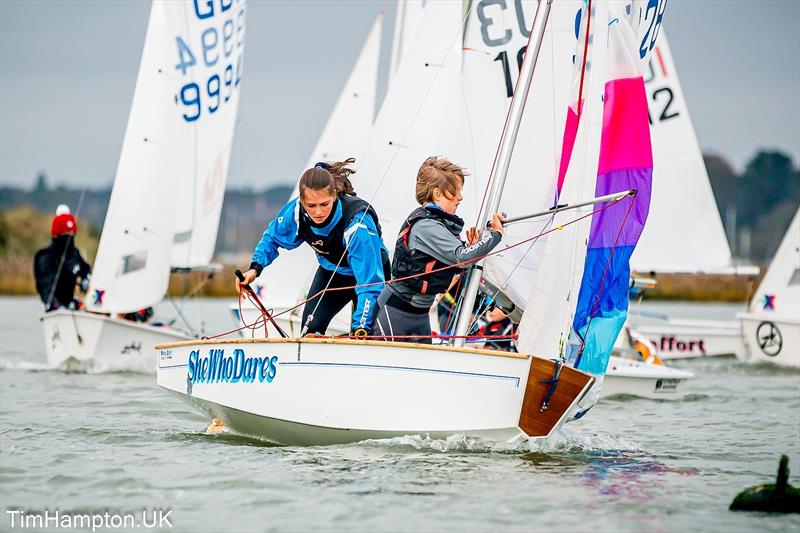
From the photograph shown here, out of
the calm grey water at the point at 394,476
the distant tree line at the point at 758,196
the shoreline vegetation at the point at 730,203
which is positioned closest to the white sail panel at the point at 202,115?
the calm grey water at the point at 394,476

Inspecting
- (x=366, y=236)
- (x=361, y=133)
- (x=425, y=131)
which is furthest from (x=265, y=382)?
(x=361, y=133)

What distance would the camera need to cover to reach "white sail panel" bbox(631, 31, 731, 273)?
14.0 metres

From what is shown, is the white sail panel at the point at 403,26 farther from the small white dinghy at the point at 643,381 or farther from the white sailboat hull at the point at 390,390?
the white sailboat hull at the point at 390,390

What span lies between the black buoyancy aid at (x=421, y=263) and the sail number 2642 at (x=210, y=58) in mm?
7344

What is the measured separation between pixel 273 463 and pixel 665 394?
5.13m

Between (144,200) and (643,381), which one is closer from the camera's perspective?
(643,381)

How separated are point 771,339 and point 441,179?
822cm

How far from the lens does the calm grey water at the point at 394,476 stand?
528 cm

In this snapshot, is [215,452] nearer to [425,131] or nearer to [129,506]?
[129,506]

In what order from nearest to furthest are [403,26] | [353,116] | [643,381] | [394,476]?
[394,476], [643,381], [403,26], [353,116]

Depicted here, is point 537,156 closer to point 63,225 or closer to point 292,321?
point 292,321

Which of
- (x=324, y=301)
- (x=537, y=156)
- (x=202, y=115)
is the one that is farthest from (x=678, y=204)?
(x=324, y=301)

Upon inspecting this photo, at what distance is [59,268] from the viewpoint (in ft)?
40.2

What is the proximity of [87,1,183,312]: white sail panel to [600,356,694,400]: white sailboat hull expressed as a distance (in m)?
4.41
